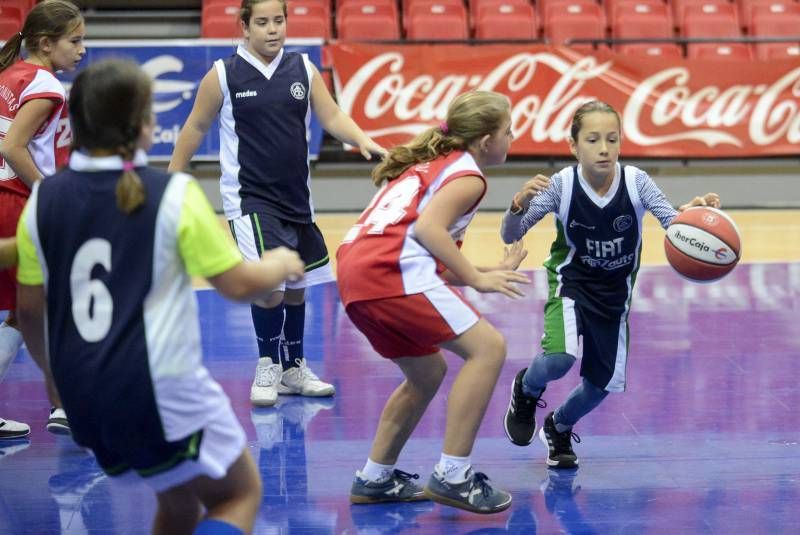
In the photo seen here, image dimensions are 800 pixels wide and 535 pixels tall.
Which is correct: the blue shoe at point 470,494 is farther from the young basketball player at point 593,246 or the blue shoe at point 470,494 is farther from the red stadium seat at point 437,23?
the red stadium seat at point 437,23

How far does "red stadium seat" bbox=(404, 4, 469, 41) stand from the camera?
11258 millimetres

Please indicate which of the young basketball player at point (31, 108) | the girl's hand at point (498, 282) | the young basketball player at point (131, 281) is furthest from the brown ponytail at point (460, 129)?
the young basketball player at point (31, 108)

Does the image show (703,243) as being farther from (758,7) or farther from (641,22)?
(758,7)

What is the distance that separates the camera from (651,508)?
397 centimetres

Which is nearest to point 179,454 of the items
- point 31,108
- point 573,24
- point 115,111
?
point 115,111

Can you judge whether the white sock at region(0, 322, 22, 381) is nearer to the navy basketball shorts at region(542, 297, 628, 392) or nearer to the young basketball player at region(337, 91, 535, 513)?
the young basketball player at region(337, 91, 535, 513)

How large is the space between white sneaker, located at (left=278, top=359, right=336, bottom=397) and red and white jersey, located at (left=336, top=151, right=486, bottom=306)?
5.45 feet

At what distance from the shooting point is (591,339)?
14.0 ft

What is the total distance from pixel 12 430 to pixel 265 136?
63.2 inches

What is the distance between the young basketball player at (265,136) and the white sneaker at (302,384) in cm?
16

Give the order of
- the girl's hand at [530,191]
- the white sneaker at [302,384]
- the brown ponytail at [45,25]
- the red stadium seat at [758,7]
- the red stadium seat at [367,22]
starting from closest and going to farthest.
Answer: the girl's hand at [530,191]
the brown ponytail at [45,25]
the white sneaker at [302,384]
the red stadium seat at [367,22]
the red stadium seat at [758,7]

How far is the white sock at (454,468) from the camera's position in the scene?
3.83 metres

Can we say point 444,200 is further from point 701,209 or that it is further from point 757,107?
point 757,107

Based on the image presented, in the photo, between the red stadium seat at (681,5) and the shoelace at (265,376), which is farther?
the red stadium seat at (681,5)
